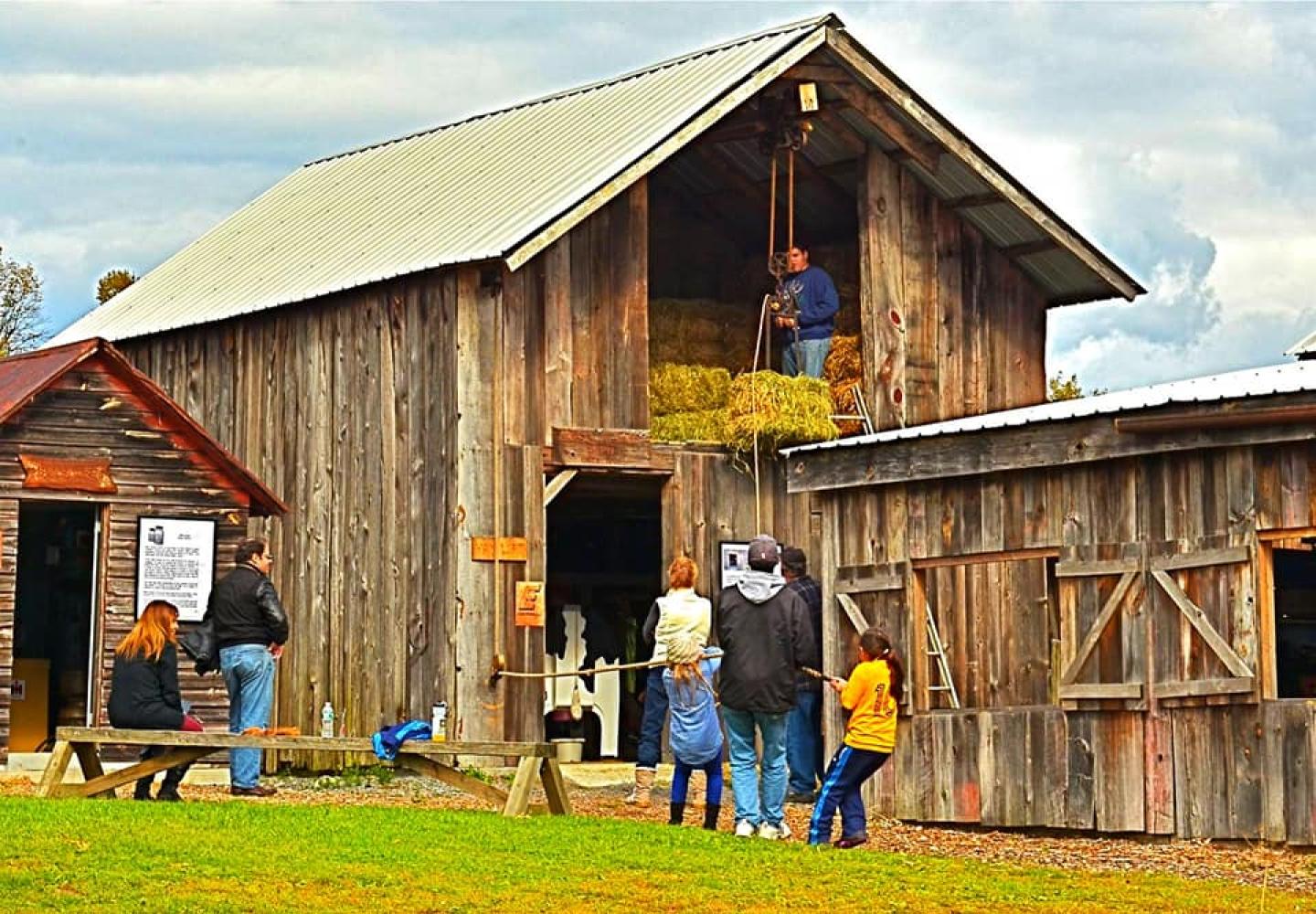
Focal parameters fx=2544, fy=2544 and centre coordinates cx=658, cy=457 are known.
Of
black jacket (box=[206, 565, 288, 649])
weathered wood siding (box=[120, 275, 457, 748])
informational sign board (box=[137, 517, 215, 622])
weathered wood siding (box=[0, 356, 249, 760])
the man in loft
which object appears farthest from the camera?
the man in loft

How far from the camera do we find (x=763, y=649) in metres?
17.0

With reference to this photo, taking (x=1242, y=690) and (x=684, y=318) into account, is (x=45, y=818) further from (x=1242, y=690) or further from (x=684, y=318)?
(x=684, y=318)

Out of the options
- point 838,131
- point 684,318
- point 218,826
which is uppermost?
point 838,131

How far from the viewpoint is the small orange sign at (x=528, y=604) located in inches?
918

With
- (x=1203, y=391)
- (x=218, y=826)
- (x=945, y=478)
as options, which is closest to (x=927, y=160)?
(x=945, y=478)

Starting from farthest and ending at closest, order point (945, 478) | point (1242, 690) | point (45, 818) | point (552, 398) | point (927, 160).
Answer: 1. point (927, 160)
2. point (552, 398)
3. point (945, 478)
4. point (1242, 690)
5. point (45, 818)

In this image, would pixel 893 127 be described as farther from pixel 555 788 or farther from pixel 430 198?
pixel 555 788

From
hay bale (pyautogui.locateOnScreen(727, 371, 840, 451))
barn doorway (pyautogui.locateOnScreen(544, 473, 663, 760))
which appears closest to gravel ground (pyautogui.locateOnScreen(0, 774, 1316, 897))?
hay bale (pyautogui.locateOnScreen(727, 371, 840, 451))

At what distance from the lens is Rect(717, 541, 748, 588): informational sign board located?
2494 cm

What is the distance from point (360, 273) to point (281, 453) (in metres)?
2.30

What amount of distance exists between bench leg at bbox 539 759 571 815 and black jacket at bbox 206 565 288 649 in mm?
2605

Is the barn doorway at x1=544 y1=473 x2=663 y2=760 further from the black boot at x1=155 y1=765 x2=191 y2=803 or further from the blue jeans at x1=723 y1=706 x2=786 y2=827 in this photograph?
the blue jeans at x1=723 y1=706 x2=786 y2=827

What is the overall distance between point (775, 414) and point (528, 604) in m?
3.24

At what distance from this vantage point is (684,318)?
2659cm
